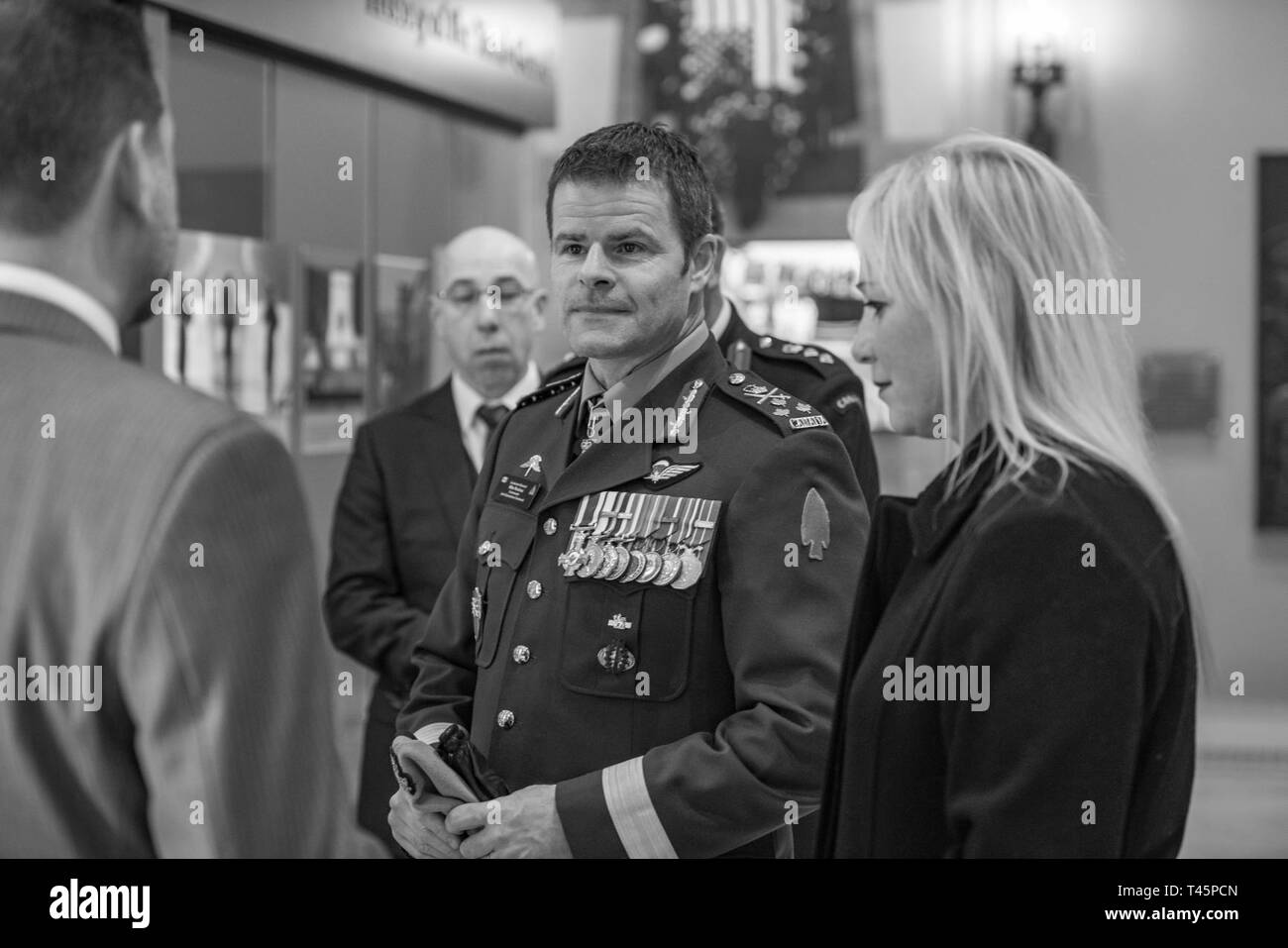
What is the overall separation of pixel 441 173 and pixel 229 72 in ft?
4.10

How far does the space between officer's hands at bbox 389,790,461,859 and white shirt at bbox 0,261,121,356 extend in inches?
34.8

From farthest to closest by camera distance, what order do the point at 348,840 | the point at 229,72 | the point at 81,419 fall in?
the point at 229,72 < the point at 348,840 < the point at 81,419

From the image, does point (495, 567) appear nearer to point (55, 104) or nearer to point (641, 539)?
point (641, 539)

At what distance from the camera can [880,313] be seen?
5.05 feet

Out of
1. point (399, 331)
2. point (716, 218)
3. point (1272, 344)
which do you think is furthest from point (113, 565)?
point (1272, 344)

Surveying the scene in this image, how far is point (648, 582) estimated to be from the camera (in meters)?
1.85

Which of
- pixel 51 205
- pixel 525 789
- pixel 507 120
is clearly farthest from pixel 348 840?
pixel 507 120

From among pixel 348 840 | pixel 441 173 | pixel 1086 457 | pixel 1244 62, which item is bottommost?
pixel 348 840

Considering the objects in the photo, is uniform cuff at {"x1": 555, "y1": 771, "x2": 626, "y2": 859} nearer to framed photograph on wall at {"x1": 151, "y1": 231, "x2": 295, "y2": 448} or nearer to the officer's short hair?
the officer's short hair

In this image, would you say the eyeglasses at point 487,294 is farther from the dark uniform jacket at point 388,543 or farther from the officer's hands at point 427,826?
the officer's hands at point 427,826

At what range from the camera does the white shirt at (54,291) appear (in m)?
1.07

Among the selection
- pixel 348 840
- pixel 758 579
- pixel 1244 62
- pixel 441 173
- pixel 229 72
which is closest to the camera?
pixel 348 840

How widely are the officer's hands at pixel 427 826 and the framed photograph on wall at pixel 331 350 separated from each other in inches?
88.1
